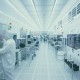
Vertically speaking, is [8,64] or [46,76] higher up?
[8,64]

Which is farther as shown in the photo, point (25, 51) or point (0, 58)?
point (25, 51)

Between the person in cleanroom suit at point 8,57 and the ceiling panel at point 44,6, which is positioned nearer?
the person in cleanroom suit at point 8,57

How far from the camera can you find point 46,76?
3.96 meters

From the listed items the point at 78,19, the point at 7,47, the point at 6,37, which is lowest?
the point at 7,47

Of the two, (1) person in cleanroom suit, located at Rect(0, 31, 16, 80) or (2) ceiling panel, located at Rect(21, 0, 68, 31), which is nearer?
(1) person in cleanroom suit, located at Rect(0, 31, 16, 80)

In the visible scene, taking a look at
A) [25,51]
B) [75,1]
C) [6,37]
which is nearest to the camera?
[6,37]

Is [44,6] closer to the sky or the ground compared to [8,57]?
closer to the sky

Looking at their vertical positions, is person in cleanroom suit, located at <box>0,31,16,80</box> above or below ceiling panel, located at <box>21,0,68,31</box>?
below

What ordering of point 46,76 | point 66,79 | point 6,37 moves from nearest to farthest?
point 6,37 < point 66,79 < point 46,76

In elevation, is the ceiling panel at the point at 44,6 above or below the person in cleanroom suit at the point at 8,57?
above

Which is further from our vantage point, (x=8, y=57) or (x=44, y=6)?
(x=44, y=6)

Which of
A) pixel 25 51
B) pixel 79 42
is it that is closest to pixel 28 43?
pixel 25 51

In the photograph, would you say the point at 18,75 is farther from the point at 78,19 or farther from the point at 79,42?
the point at 78,19

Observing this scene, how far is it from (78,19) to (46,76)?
2.19 metres
